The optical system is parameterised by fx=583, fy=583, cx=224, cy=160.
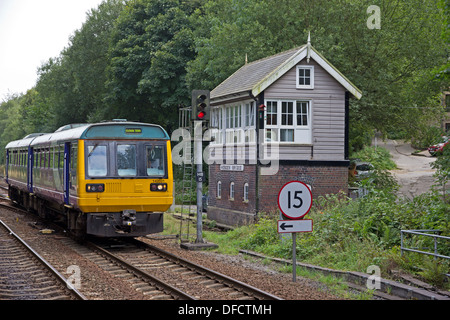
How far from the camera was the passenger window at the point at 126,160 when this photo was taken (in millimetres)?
14367

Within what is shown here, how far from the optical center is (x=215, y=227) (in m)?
23.1

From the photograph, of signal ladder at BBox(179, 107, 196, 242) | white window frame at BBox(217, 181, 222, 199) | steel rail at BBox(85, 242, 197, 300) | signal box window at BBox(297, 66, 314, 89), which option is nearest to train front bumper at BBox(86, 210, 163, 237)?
steel rail at BBox(85, 242, 197, 300)

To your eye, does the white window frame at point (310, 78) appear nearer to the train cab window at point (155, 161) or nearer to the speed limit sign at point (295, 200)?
the train cab window at point (155, 161)

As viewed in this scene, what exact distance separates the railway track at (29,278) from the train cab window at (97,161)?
2.33 metres

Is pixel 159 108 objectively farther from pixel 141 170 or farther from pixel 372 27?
pixel 141 170

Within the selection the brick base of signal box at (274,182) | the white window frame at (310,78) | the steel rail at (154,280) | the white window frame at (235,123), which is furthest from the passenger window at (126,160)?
the white window frame at (310,78)

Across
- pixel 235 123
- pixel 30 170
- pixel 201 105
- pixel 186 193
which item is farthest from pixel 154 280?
pixel 186 193

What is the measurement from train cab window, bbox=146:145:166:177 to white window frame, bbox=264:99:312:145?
5951mm

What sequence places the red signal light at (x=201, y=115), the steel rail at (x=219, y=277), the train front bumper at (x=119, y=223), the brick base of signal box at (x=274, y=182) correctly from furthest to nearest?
the brick base of signal box at (x=274, y=182), the red signal light at (x=201, y=115), the train front bumper at (x=119, y=223), the steel rail at (x=219, y=277)

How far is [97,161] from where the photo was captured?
14234 millimetres

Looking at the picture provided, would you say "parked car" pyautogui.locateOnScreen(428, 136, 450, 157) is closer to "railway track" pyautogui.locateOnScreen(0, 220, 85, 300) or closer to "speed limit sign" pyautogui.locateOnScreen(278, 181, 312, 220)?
"speed limit sign" pyautogui.locateOnScreen(278, 181, 312, 220)

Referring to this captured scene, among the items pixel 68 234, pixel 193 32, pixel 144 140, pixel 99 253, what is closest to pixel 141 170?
pixel 144 140

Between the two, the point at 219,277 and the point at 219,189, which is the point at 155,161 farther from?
the point at 219,189

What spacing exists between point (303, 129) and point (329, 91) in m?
1.64
